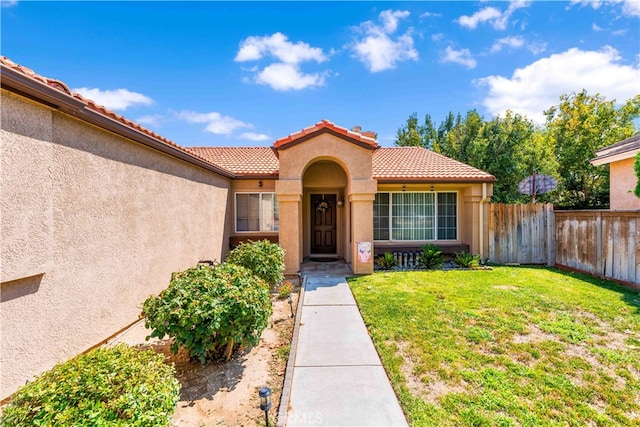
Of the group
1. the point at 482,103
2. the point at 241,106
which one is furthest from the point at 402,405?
the point at 482,103

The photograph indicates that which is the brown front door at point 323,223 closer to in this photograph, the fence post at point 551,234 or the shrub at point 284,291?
the shrub at point 284,291

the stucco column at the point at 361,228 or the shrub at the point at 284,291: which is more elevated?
the stucco column at the point at 361,228

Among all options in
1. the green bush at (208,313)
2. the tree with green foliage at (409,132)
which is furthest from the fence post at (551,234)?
the tree with green foliage at (409,132)

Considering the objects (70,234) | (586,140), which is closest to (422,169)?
(70,234)

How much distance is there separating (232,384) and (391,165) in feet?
36.2

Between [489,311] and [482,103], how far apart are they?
25.7 meters

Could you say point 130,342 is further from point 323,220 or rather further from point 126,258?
point 323,220

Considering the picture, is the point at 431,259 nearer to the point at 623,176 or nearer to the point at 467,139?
the point at 623,176

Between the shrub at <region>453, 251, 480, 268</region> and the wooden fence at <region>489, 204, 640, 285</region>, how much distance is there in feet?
4.37

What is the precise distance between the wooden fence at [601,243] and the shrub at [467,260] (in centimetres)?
327

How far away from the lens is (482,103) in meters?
25.7

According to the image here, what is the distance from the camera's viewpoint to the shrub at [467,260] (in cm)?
1084

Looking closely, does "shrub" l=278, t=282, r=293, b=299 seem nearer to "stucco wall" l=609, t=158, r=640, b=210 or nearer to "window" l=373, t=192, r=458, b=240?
"window" l=373, t=192, r=458, b=240

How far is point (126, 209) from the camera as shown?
5.50 metres
